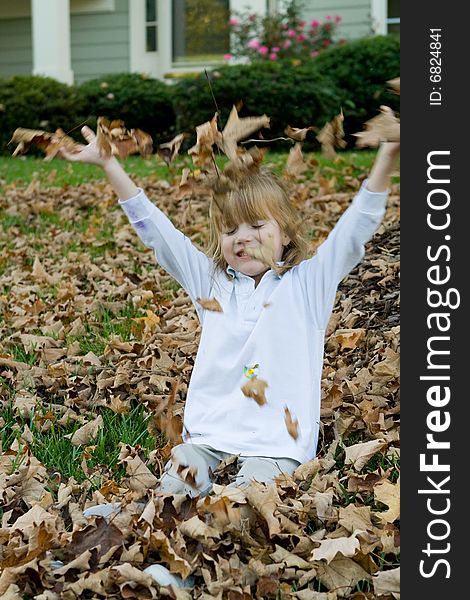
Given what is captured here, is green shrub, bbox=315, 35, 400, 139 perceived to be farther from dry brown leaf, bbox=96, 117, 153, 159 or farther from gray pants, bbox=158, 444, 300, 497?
gray pants, bbox=158, 444, 300, 497

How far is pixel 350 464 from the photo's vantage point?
10.6 feet

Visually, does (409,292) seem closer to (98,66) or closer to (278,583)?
(278,583)

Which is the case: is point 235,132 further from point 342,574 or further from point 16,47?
point 16,47

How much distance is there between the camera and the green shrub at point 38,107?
1292cm

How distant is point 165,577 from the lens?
2.46 metres

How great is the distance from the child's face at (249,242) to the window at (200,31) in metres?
12.7

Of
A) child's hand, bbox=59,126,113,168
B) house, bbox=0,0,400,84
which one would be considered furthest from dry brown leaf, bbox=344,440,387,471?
house, bbox=0,0,400,84

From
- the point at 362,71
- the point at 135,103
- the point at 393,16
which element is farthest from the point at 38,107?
the point at 393,16

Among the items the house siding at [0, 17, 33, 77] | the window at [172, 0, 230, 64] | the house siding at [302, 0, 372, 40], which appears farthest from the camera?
the house siding at [0, 17, 33, 77]

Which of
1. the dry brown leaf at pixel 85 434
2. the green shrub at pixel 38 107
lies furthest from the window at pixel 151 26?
the dry brown leaf at pixel 85 434

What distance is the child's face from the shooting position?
3.12 metres

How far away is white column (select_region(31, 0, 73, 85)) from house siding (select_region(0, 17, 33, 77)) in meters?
2.12

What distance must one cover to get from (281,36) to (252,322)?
1136 cm

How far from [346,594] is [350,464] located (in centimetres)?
75
